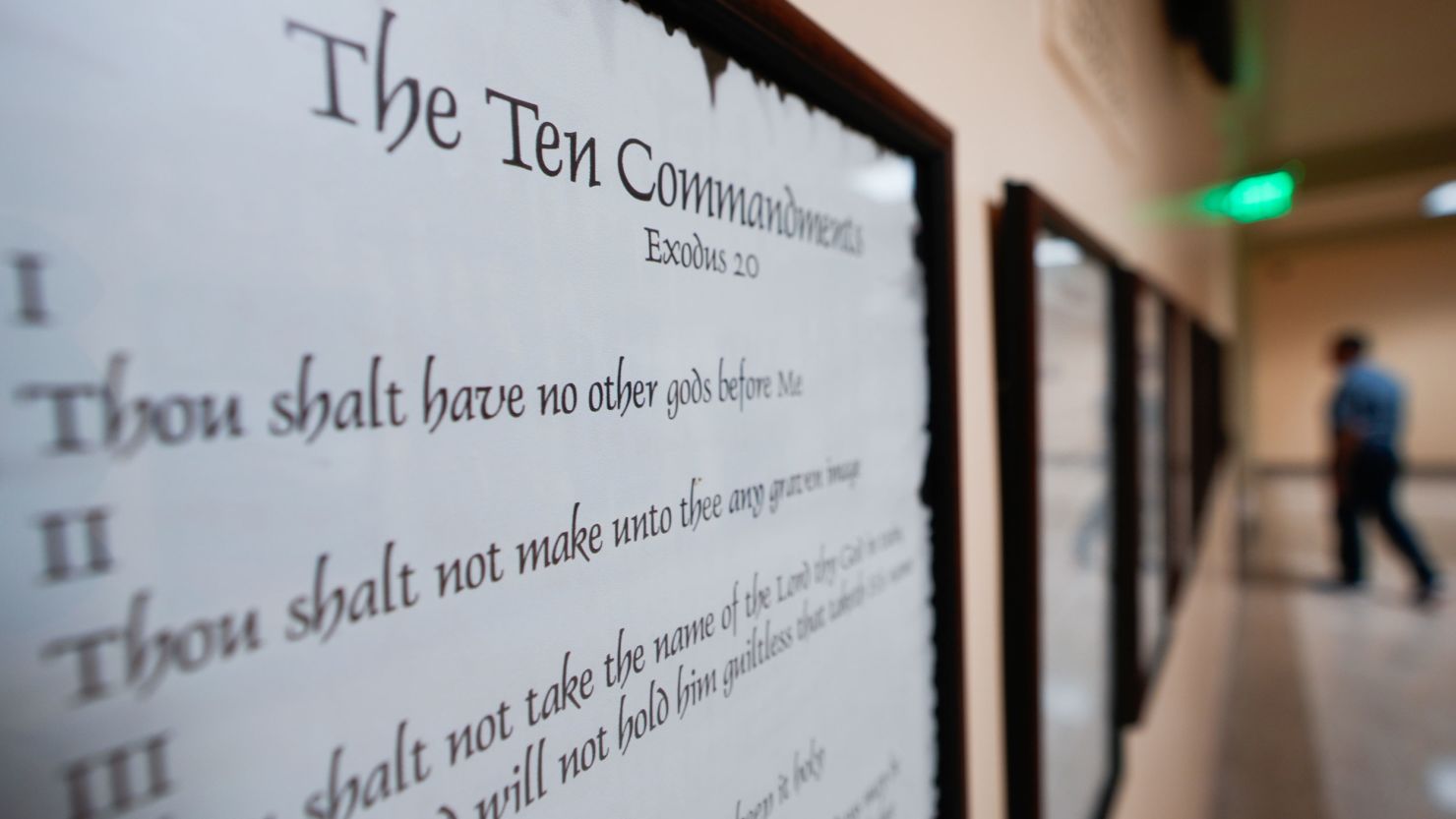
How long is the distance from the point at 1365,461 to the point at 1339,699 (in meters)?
1.85

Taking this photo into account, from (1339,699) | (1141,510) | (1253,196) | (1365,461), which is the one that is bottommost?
(1339,699)

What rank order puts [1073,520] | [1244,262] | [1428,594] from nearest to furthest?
1. [1073,520]
2. [1428,594]
3. [1244,262]

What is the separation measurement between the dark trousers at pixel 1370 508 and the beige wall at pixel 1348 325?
3410 mm

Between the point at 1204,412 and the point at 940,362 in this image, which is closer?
the point at 940,362

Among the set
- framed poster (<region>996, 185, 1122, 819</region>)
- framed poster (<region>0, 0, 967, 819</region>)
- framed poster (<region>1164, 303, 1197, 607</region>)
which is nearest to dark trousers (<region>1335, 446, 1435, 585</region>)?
framed poster (<region>1164, 303, 1197, 607</region>)

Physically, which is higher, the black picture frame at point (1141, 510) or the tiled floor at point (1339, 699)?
the black picture frame at point (1141, 510)

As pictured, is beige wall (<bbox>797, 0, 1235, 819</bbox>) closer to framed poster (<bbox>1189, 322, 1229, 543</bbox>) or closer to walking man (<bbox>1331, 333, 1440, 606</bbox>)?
framed poster (<bbox>1189, 322, 1229, 543</bbox>)

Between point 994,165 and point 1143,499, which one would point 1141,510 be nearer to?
point 1143,499

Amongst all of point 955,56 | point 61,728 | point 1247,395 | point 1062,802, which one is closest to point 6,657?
point 61,728

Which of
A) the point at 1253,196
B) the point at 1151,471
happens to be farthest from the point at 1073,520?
the point at 1253,196

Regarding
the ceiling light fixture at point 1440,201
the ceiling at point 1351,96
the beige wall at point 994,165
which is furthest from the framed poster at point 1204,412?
the ceiling light fixture at point 1440,201

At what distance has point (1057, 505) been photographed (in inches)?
29.3

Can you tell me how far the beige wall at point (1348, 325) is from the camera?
267 inches

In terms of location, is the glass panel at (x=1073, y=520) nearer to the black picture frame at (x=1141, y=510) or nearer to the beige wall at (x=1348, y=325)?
the black picture frame at (x=1141, y=510)
